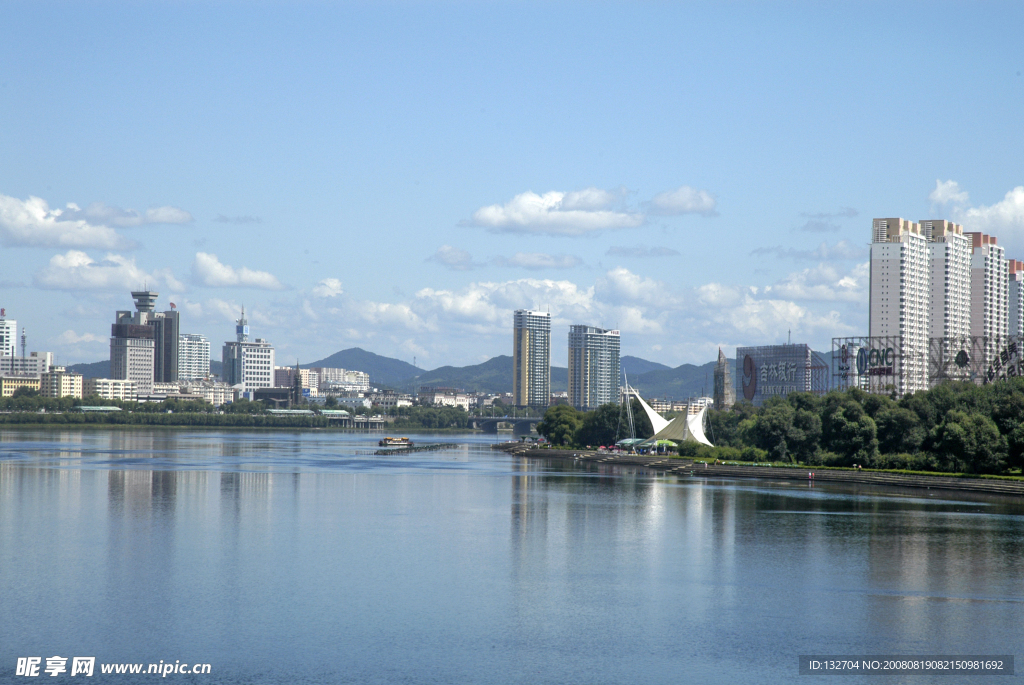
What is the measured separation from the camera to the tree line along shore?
227 ft

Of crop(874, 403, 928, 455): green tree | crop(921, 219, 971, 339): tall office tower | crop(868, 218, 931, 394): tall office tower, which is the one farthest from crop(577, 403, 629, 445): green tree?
crop(921, 219, 971, 339): tall office tower

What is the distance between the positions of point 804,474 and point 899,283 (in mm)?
121720

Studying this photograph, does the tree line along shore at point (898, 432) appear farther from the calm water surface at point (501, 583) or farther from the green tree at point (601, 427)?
the green tree at point (601, 427)

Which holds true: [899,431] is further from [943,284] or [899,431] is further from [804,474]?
[943,284]

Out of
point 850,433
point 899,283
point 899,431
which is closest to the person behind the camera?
point 899,431

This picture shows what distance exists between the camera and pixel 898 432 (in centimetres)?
8131

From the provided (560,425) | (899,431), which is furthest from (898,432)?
(560,425)

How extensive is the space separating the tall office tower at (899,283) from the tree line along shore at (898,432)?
92.9 metres

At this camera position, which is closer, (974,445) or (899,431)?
(974,445)

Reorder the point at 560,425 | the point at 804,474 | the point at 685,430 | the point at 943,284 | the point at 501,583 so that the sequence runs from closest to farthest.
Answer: the point at 501,583
the point at 804,474
the point at 685,430
the point at 560,425
the point at 943,284

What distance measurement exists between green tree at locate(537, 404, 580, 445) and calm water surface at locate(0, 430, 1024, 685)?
250 feet

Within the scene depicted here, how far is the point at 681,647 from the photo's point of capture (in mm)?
28266

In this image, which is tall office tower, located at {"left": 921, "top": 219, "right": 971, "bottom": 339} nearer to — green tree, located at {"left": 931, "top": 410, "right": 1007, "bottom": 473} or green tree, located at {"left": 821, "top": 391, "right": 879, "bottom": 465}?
green tree, located at {"left": 821, "top": 391, "right": 879, "bottom": 465}

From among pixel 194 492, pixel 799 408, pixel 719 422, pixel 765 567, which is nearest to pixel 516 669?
pixel 765 567
